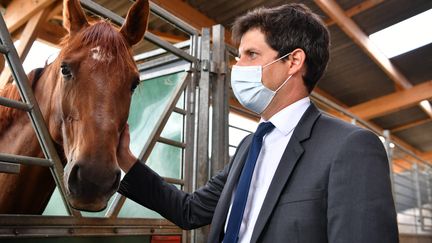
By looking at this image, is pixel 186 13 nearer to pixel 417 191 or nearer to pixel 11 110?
pixel 11 110

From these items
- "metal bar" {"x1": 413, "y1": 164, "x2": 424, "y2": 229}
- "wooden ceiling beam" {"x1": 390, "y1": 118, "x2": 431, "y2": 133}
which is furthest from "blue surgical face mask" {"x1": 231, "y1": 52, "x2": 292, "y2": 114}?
"wooden ceiling beam" {"x1": 390, "y1": 118, "x2": 431, "y2": 133}

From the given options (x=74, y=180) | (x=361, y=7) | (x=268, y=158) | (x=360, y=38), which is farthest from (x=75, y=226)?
(x=360, y=38)

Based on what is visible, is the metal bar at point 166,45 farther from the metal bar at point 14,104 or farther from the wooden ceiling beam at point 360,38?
the wooden ceiling beam at point 360,38

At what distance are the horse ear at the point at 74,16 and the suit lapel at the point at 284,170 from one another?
79 centimetres

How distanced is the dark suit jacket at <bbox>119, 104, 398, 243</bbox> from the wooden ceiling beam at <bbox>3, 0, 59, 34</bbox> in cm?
310

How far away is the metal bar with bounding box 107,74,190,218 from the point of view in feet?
5.08

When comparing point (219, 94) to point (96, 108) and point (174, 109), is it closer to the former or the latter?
point (174, 109)

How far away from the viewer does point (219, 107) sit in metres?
2.01

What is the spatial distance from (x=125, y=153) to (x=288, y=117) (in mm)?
554

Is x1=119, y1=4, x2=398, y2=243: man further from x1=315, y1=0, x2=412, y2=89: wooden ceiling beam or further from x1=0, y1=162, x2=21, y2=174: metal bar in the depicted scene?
x1=315, y1=0, x2=412, y2=89: wooden ceiling beam

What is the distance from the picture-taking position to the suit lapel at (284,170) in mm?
1016

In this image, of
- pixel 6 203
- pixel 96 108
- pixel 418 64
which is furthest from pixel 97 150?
pixel 418 64

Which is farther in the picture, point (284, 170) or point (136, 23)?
point (136, 23)

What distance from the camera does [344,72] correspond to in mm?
6352
